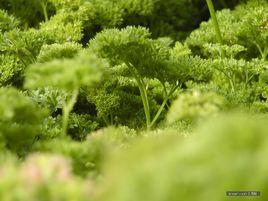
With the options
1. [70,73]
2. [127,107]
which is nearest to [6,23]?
[127,107]

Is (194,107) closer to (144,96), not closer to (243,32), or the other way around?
(144,96)

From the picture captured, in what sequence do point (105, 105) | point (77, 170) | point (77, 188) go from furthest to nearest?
point (105, 105)
point (77, 170)
point (77, 188)

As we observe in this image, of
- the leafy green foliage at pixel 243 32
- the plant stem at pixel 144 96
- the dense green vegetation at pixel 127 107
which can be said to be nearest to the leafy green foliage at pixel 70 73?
the dense green vegetation at pixel 127 107

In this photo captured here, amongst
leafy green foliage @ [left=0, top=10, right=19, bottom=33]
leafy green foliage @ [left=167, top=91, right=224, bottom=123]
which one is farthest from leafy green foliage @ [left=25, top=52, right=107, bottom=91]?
leafy green foliage @ [left=0, top=10, right=19, bottom=33]

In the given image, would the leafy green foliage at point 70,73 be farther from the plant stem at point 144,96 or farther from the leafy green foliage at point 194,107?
the plant stem at point 144,96

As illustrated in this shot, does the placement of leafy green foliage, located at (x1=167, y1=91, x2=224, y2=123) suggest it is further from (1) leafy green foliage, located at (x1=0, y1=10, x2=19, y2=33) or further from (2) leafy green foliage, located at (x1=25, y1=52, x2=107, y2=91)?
(1) leafy green foliage, located at (x1=0, y1=10, x2=19, y2=33)

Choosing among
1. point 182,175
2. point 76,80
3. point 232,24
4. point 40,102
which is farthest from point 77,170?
point 232,24


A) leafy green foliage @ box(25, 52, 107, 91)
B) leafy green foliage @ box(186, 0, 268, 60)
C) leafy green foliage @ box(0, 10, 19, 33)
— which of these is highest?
leafy green foliage @ box(25, 52, 107, 91)

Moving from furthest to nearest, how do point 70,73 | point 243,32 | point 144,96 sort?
1. point 243,32
2. point 144,96
3. point 70,73

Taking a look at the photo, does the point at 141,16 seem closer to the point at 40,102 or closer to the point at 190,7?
the point at 190,7
